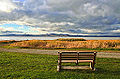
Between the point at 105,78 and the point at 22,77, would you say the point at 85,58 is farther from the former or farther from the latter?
the point at 22,77

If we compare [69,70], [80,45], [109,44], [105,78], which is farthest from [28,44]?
[105,78]

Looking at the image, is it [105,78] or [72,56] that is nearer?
[105,78]

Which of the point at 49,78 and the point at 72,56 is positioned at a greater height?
the point at 72,56

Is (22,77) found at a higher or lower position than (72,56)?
lower

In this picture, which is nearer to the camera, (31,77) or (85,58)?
(31,77)

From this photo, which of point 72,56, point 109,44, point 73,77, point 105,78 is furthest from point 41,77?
point 109,44

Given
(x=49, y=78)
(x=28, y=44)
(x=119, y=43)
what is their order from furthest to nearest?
1. (x=28, y=44)
2. (x=119, y=43)
3. (x=49, y=78)

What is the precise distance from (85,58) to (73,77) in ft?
5.73

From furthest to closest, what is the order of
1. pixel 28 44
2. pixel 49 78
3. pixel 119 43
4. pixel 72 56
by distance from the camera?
pixel 28 44
pixel 119 43
pixel 72 56
pixel 49 78

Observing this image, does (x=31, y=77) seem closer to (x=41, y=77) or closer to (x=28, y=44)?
(x=41, y=77)

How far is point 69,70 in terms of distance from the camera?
7.12m

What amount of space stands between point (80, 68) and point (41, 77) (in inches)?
109

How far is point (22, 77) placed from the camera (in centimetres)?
575

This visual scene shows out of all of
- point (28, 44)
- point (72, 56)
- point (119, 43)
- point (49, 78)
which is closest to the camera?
point (49, 78)
